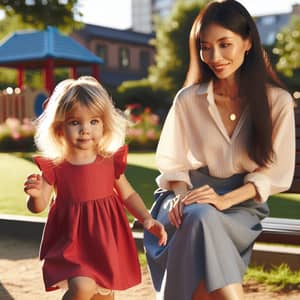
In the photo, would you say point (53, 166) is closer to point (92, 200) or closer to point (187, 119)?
point (92, 200)

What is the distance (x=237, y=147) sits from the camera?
9.53 feet

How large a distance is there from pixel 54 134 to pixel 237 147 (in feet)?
2.70

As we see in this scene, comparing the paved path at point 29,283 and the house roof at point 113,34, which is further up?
the house roof at point 113,34

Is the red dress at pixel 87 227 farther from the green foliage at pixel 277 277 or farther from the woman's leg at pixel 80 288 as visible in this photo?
the green foliage at pixel 277 277

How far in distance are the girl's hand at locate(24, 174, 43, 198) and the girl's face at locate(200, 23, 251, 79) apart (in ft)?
3.00

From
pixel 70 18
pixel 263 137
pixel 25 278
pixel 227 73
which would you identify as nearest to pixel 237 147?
pixel 263 137

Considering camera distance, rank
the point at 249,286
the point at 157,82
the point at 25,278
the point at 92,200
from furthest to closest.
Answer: the point at 157,82 → the point at 25,278 → the point at 249,286 → the point at 92,200

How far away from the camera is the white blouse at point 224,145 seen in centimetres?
290

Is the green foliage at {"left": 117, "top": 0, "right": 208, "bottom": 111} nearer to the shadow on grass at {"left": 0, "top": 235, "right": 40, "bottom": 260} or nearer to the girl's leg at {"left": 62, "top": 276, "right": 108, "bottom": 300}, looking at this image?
the shadow on grass at {"left": 0, "top": 235, "right": 40, "bottom": 260}

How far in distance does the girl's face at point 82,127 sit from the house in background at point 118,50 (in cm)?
3289

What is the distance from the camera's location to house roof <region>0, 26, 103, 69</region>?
20766 millimetres

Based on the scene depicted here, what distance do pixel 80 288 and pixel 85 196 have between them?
0.39 m

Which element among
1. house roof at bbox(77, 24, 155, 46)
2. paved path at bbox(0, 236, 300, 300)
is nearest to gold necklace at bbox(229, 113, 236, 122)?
paved path at bbox(0, 236, 300, 300)

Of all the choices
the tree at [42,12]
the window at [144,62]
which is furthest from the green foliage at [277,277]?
the window at [144,62]
